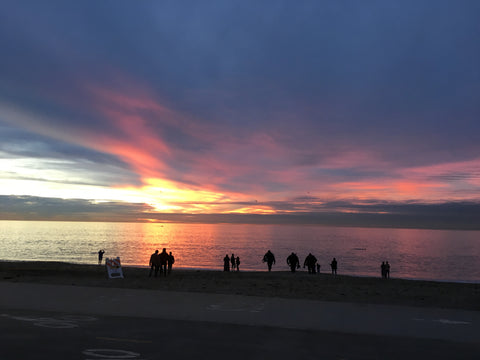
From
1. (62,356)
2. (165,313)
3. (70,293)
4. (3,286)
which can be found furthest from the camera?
(3,286)

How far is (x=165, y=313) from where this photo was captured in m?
9.55

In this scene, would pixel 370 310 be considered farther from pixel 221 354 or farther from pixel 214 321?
pixel 221 354

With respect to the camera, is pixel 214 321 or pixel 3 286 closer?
pixel 214 321

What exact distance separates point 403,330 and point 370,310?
76.3 inches

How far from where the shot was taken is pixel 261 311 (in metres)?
9.85

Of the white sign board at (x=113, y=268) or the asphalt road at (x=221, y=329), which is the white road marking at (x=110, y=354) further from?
the white sign board at (x=113, y=268)

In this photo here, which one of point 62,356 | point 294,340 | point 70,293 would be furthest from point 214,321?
point 70,293

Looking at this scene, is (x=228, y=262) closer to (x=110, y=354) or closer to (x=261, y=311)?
(x=261, y=311)

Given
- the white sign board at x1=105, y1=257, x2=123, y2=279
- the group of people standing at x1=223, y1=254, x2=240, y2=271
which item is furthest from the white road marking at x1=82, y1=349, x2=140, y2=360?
the group of people standing at x1=223, y1=254, x2=240, y2=271

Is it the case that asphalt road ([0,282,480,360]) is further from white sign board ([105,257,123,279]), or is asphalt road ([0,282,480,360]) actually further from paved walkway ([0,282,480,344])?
white sign board ([105,257,123,279])

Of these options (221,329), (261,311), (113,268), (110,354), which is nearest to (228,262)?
(113,268)

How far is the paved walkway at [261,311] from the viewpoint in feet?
27.0

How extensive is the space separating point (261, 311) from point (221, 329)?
2091 mm

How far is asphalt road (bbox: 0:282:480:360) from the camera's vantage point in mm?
6445
